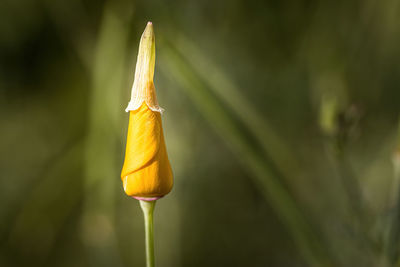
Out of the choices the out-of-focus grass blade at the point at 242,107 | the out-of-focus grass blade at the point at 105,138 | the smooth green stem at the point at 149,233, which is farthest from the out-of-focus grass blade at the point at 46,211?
the smooth green stem at the point at 149,233

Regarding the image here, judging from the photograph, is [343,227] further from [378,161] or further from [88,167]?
[88,167]

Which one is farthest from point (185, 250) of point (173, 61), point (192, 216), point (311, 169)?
point (173, 61)

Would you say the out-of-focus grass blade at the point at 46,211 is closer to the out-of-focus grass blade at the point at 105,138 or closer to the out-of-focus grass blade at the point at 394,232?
the out-of-focus grass blade at the point at 105,138

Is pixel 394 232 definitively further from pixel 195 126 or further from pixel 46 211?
pixel 46 211

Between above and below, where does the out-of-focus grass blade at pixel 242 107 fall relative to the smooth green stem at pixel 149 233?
above

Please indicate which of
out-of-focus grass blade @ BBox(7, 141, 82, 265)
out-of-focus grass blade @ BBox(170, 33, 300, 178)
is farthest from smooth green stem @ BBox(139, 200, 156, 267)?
out-of-focus grass blade @ BBox(7, 141, 82, 265)

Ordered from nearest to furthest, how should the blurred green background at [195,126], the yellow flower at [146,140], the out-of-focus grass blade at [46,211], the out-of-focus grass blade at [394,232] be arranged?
the yellow flower at [146,140], the out-of-focus grass blade at [394,232], the blurred green background at [195,126], the out-of-focus grass blade at [46,211]
